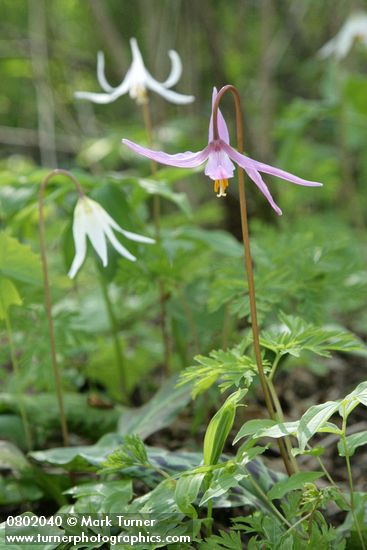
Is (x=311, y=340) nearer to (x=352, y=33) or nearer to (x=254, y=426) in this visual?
(x=254, y=426)

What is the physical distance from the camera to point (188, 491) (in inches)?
50.1

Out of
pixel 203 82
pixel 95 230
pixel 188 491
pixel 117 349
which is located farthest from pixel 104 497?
pixel 203 82

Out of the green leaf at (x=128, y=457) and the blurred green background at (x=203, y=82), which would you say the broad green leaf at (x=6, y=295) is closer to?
the green leaf at (x=128, y=457)

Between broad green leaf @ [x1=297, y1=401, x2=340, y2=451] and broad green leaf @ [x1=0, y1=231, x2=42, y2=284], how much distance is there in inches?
39.8

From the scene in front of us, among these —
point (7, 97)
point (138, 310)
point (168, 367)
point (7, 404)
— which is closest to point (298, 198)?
point (138, 310)

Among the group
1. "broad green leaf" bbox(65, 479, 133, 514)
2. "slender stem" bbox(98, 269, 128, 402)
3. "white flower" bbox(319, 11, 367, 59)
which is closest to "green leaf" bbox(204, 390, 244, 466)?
"broad green leaf" bbox(65, 479, 133, 514)

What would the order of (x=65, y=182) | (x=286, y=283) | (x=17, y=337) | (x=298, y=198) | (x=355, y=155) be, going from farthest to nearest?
(x=355, y=155)
(x=298, y=198)
(x=17, y=337)
(x=65, y=182)
(x=286, y=283)

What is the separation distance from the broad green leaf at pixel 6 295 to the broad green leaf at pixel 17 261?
0.05 metres

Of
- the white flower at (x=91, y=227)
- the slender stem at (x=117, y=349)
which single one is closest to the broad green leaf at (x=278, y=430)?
the white flower at (x=91, y=227)

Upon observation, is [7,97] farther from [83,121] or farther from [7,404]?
[7,404]

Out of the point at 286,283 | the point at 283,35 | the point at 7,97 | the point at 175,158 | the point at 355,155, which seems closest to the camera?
the point at 175,158

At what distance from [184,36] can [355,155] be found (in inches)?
115

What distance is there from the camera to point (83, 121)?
6.36 metres

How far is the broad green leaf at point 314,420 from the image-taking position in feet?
3.87
